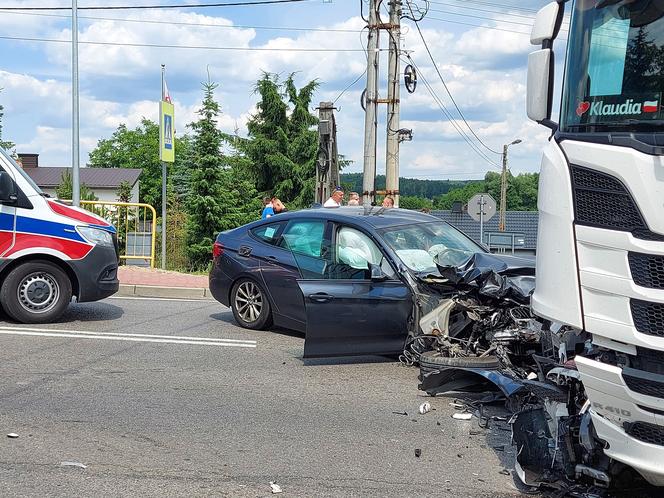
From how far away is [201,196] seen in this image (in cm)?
3197

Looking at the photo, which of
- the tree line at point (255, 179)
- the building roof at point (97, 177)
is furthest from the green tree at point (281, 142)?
the building roof at point (97, 177)

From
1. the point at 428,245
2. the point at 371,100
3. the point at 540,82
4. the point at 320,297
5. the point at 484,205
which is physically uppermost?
the point at 371,100

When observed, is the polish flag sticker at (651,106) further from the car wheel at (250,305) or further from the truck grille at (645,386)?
the car wheel at (250,305)

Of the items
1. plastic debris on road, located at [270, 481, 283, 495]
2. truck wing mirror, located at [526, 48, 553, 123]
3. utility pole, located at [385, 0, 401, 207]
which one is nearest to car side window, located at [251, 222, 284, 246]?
plastic debris on road, located at [270, 481, 283, 495]

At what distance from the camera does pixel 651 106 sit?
390 centimetres

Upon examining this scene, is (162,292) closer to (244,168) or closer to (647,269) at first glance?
(647,269)

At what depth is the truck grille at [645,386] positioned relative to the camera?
3594 mm

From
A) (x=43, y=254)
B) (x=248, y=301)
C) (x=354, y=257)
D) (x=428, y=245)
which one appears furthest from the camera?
(x=248, y=301)

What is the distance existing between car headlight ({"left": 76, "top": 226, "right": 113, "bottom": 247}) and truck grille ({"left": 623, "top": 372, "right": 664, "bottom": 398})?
24.5ft

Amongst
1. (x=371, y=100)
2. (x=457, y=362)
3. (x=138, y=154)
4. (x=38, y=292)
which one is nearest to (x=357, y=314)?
(x=457, y=362)

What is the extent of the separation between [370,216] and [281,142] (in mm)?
37880

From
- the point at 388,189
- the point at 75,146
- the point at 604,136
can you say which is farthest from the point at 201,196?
the point at 604,136

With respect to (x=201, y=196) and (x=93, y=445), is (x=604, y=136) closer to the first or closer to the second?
(x=93, y=445)

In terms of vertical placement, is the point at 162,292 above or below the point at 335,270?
below
